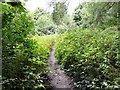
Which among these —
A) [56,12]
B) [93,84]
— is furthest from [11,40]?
[56,12]

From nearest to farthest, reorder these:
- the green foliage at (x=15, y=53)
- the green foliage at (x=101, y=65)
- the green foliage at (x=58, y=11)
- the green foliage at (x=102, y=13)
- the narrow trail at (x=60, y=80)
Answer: the green foliage at (x=15, y=53) → the green foliage at (x=101, y=65) → the green foliage at (x=102, y=13) → the narrow trail at (x=60, y=80) → the green foliage at (x=58, y=11)

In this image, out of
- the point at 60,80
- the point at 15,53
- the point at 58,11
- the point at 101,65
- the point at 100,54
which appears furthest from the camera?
the point at 58,11

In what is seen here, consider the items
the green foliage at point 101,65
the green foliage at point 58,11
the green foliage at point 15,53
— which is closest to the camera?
the green foliage at point 15,53

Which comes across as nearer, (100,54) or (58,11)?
(100,54)

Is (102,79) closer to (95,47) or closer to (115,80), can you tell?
(115,80)

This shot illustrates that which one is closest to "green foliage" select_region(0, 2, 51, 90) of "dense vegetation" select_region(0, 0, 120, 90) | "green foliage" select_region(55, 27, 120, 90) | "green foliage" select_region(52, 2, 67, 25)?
"dense vegetation" select_region(0, 0, 120, 90)

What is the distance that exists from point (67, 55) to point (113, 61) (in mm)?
2254

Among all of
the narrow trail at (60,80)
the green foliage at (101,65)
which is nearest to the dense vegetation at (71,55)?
the green foliage at (101,65)

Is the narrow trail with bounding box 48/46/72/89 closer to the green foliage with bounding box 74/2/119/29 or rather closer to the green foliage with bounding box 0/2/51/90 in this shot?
the green foliage with bounding box 0/2/51/90

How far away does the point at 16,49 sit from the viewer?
4379mm

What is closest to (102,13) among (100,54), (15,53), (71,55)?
(100,54)

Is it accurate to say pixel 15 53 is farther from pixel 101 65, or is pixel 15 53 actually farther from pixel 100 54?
pixel 100 54

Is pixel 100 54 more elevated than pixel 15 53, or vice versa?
pixel 15 53

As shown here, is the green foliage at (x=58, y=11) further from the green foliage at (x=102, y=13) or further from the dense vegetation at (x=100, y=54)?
the green foliage at (x=102, y=13)
